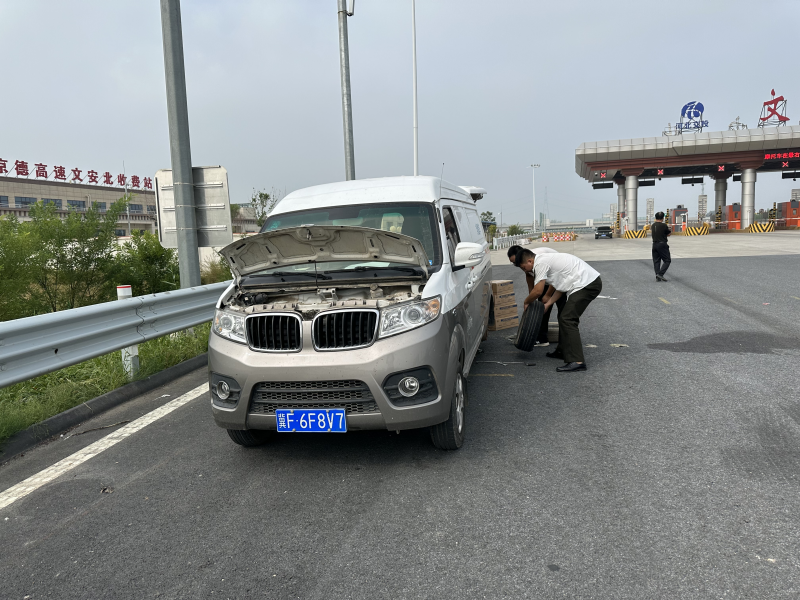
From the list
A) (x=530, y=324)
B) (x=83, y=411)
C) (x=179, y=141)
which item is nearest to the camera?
(x=83, y=411)

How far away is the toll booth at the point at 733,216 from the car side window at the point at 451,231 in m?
54.6

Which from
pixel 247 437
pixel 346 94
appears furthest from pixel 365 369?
pixel 346 94

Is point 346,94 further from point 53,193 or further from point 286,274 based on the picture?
point 53,193

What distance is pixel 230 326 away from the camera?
4.01 m

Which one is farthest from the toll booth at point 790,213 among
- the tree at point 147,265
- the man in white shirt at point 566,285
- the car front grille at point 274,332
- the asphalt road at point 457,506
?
the car front grille at point 274,332

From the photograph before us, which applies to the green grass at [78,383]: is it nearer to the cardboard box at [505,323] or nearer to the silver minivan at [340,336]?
the silver minivan at [340,336]

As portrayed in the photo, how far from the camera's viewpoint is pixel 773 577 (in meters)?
2.55

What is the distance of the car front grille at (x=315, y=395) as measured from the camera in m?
3.68

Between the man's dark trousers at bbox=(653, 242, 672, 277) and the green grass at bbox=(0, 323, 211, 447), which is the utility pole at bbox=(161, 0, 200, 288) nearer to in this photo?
the green grass at bbox=(0, 323, 211, 447)

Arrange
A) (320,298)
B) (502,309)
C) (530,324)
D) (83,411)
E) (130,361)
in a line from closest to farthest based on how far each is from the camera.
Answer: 1. (320,298)
2. (83,411)
3. (130,361)
4. (530,324)
5. (502,309)

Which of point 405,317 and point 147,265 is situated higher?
point 405,317

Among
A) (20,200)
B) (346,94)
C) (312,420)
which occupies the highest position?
(20,200)

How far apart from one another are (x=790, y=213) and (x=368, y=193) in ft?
210

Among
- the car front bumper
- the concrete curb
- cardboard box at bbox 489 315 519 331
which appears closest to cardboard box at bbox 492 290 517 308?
cardboard box at bbox 489 315 519 331
